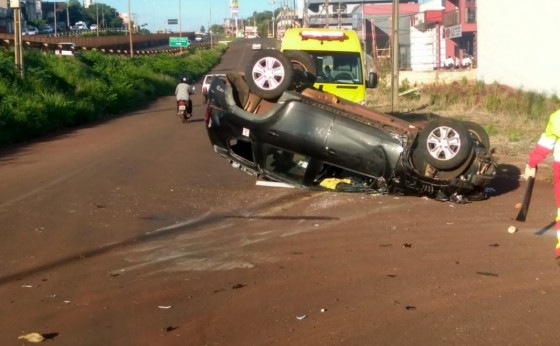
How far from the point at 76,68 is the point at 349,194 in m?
23.6

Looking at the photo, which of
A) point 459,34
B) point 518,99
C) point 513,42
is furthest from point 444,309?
point 459,34

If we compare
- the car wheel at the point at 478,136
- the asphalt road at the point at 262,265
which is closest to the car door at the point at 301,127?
the asphalt road at the point at 262,265

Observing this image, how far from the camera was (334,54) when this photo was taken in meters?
17.7

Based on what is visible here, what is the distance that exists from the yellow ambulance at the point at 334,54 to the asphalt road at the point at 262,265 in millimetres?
4493

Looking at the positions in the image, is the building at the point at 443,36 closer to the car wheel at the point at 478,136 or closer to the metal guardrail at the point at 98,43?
the metal guardrail at the point at 98,43

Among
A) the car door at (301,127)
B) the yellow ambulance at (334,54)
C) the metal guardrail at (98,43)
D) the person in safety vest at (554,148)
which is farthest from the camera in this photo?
the metal guardrail at (98,43)

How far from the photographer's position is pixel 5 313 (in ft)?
21.7

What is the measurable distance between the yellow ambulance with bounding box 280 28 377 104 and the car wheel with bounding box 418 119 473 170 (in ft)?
20.4

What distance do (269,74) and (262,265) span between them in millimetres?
4386

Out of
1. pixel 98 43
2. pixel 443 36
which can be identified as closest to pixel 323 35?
pixel 443 36

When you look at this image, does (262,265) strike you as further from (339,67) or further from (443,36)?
(443,36)

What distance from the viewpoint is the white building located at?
36312 millimetres

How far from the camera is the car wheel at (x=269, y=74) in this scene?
38.5 ft

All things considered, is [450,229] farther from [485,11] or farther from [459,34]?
[459,34]
